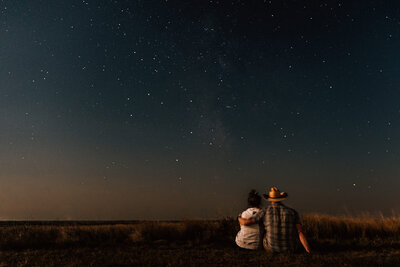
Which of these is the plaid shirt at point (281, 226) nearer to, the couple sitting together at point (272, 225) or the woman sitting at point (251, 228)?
the couple sitting together at point (272, 225)

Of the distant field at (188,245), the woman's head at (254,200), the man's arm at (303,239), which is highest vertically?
the woman's head at (254,200)

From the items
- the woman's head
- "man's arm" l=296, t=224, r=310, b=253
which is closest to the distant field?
"man's arm" l=296, t=224, r=310, b=253

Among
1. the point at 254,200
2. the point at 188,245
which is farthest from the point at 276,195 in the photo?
the point at 188,245

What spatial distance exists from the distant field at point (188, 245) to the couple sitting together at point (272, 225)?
9.8 inches

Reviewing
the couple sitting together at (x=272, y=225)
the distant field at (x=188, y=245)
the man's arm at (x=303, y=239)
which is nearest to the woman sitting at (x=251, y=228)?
the couple sitting together at (x=272, y=225)

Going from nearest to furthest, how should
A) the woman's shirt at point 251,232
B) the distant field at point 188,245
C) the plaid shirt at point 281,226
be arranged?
the distant field at point 188,245
the plaid shirt at point 281,226
the woman's shirt at point 251,232

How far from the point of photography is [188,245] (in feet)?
30.3

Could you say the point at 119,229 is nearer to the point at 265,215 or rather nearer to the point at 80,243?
the point at 80,243

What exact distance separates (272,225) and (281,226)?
18 cm

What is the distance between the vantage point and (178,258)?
22.7 ft

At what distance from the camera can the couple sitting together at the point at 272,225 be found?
664cm

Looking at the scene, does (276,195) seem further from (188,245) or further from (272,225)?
(188,245)

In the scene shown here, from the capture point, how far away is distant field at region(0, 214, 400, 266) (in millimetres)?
6457

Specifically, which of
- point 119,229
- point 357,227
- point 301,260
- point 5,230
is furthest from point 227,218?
point 5,230
